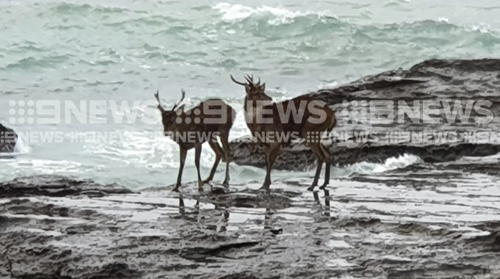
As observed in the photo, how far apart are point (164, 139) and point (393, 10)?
2366cm

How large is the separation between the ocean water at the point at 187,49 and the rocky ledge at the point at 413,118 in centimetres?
343

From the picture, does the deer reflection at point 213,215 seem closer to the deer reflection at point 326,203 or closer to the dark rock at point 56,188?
the deer reflection at point 326,203

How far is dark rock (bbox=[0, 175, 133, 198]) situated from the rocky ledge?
3.25 meters

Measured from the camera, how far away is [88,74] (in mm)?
29391

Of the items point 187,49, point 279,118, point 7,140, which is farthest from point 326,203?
point 187,49

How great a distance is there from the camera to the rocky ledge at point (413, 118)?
12.1 m

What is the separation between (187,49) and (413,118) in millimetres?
20028

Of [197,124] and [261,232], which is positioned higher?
[197,124]

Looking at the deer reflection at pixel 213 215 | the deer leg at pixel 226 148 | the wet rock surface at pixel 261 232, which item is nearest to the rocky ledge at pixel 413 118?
the wet rock surface at pixel 261 232

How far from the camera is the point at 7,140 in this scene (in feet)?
54.2

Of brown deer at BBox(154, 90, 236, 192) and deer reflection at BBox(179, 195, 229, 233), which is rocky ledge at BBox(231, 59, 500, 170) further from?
deer reflection at BBox(179, 195, 229, 233)

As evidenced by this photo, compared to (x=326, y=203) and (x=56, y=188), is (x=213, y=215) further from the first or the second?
(x=56, y=188)

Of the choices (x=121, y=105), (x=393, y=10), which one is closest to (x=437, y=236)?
(x=121, y=105)

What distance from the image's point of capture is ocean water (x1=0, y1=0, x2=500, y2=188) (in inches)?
945
